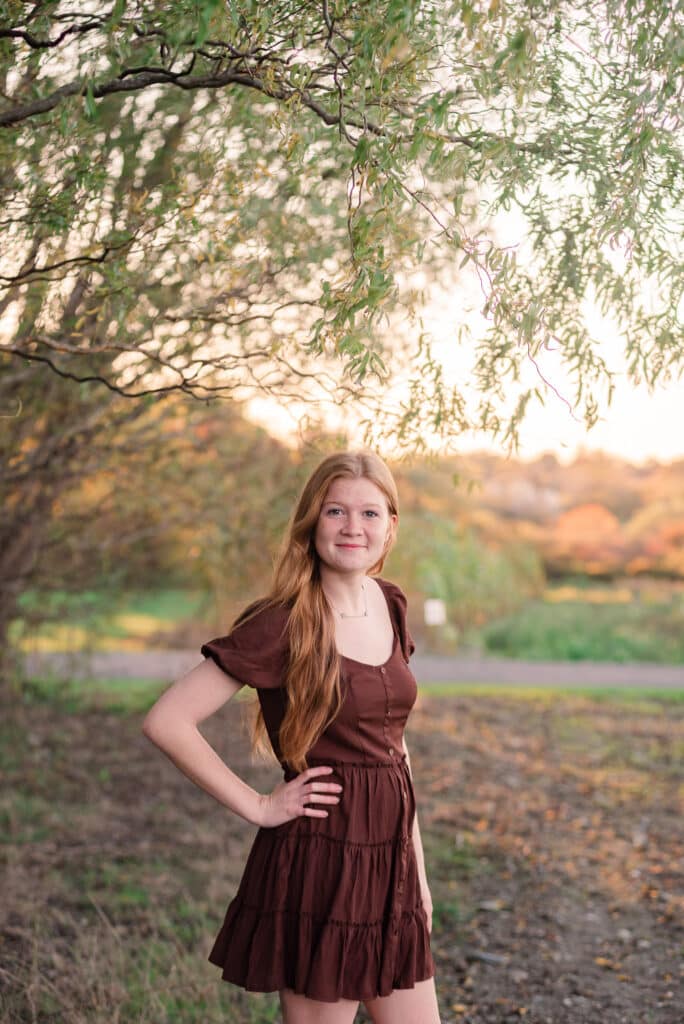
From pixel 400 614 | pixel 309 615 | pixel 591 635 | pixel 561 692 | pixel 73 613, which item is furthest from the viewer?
pixel 591 635

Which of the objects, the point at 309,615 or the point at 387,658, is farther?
the point at 387,658

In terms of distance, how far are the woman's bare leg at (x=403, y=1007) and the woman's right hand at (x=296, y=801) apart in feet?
1.49

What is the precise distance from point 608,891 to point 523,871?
1.61 feet

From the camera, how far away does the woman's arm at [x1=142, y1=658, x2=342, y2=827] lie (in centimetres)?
231

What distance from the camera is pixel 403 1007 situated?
2449 mm

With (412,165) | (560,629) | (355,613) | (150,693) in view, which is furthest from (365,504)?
(560,629)

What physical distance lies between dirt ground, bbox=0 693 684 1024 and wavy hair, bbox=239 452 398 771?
5.21 feet

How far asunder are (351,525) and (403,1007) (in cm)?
109

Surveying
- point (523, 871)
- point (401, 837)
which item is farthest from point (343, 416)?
point (523, 871)

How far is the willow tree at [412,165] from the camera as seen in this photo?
236 centimetres

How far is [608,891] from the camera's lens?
5574mm

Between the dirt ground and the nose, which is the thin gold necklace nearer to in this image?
the nose

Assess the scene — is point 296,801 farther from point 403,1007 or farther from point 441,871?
point 441,871

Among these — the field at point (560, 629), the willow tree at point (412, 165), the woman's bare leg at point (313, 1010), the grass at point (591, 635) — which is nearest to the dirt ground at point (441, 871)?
the woman's bare leg at point (313, 1010)
